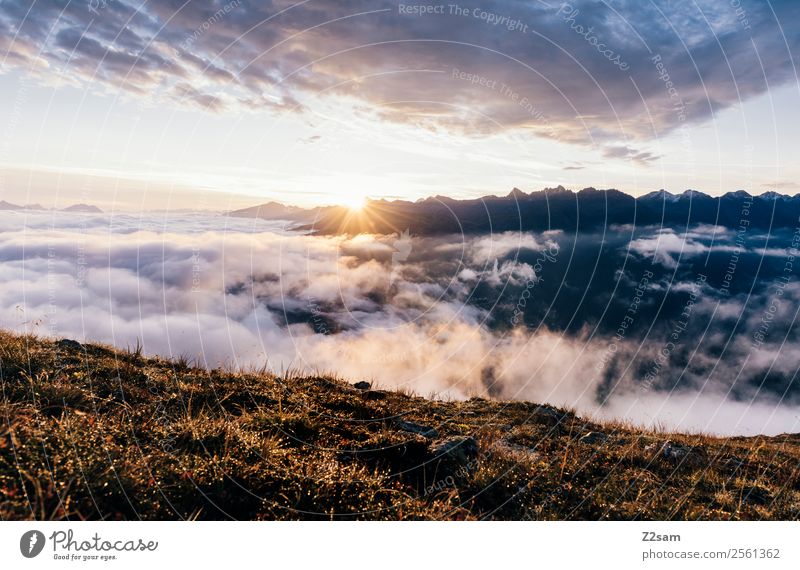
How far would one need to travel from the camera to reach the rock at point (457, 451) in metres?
7.45

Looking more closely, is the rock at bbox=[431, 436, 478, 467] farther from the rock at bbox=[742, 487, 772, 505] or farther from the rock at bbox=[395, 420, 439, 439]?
the rock at bbox=[742, 487, 772, 505]

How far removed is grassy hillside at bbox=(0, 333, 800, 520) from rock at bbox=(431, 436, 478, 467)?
0.03 m

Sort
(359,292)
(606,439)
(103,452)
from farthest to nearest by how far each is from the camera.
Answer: (359,292) < (606,439) < (103,452)

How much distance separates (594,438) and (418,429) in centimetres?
400

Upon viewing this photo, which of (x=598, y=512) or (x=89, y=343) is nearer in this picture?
(x=598, y=512)

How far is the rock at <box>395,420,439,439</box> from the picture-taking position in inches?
331

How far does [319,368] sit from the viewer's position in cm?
1206

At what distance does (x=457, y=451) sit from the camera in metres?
7.62

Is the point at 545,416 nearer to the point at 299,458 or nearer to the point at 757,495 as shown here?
the point at 757,495

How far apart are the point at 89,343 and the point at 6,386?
369 centimetres

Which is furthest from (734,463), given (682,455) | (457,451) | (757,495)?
(457,451)
